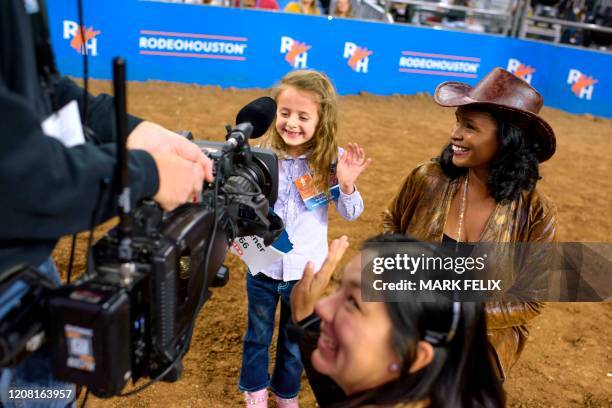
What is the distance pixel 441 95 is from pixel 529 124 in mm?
417

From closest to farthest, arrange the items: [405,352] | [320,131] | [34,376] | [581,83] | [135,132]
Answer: [405,352]
[34,376]
[135,132]
[320,131]
[581,83]

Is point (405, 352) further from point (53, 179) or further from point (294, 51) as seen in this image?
point (294, 51)

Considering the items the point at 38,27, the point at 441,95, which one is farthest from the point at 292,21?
the point at 38,27

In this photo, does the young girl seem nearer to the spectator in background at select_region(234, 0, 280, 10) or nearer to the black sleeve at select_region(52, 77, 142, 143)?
the black sleeve at select_region(52, 77, 142, 143)

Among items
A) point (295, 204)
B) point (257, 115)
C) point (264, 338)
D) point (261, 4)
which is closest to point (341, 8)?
point (261, 4)

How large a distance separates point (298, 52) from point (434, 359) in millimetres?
9036

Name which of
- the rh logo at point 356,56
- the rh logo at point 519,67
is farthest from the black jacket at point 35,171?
the rh logo at point 519,67

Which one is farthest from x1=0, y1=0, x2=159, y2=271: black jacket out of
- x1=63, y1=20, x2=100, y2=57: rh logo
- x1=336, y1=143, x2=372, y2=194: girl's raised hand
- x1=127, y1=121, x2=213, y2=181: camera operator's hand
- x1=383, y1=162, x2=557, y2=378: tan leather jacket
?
x1=63, y1=20, x2=100, y2=57: rh logo

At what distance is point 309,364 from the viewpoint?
2.05 m

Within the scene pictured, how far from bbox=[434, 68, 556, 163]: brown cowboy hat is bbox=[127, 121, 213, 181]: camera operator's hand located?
1.32 metres

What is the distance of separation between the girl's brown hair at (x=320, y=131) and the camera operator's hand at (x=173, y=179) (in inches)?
52.5

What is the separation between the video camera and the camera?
1333 mm

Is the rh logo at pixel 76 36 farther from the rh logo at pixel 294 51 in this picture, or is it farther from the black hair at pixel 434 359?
the black hair at pixel 434 359

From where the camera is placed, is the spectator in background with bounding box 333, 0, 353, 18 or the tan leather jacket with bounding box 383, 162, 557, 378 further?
the spectator in background with bounding box 333, 0, 353, 18
